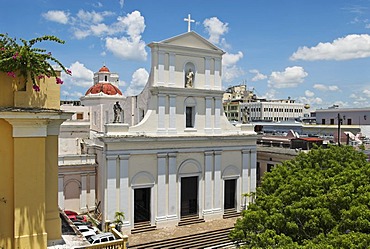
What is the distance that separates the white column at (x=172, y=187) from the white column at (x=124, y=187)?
9.36 ft

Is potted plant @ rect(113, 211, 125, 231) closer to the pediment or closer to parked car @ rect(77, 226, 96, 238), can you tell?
parked car @ rect(77, 226, 96, 238)

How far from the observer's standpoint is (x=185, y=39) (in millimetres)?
23438

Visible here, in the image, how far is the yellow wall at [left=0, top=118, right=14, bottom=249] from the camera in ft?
23.2

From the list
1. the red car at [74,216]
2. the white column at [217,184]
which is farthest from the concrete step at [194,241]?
the red car at [74,216]

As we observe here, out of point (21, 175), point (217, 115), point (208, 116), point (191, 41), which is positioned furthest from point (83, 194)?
point (21, 175)

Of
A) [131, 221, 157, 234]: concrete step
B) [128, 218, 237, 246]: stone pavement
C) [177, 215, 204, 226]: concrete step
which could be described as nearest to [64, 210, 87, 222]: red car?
[131, 221, 157, 234]: concrete step

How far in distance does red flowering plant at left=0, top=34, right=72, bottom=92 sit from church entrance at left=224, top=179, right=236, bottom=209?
1997 cm

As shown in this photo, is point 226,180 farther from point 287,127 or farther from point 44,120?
point 287,127

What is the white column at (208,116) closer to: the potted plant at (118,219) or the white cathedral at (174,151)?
the white cathedral at (174,151)

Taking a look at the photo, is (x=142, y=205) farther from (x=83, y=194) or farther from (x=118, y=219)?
(x=83, y=194)

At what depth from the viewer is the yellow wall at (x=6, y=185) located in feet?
23.2

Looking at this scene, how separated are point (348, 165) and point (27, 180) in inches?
570

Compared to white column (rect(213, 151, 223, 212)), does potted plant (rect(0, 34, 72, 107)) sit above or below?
above

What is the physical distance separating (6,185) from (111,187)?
47.0ft
